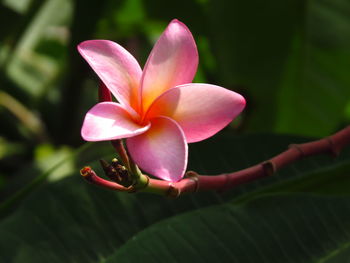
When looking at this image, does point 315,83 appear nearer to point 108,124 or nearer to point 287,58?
point 287,58

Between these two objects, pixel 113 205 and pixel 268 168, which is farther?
pixel 113 205

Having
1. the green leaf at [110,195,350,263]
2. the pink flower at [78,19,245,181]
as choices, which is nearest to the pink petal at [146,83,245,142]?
the pink flower at [78,19,245,181]

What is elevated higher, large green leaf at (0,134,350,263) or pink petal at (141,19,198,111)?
pink petal at (141,19,198,111)

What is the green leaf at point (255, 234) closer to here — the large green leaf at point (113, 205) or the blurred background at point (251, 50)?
the large green leaf at point (113, 205)

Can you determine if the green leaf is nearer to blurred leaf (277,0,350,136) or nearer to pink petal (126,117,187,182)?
pink petal (126,117,187,182)

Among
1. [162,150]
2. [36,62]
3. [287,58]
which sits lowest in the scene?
[36,62]

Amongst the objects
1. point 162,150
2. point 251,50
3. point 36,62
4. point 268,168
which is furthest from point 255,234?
point 36,62
